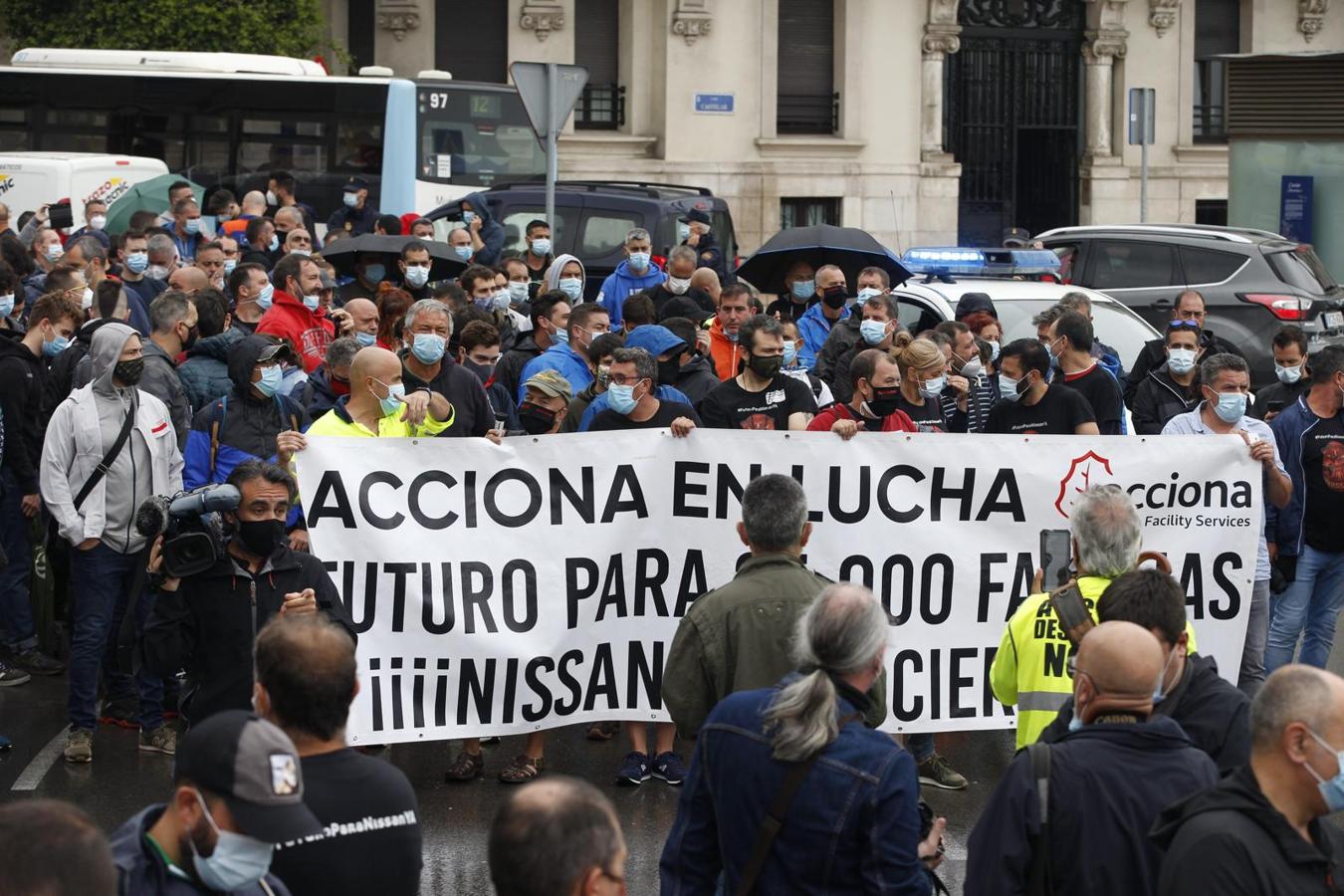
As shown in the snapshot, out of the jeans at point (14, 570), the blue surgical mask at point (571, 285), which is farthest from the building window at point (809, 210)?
the jeans at point (14, 570)

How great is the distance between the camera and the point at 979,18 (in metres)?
35.2

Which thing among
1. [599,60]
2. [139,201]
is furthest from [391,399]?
[599,60]

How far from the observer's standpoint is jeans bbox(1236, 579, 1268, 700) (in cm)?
886

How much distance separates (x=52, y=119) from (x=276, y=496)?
1995cm

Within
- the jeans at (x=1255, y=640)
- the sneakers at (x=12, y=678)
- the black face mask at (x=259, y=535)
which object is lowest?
the sneakers at (x=12, y=678)

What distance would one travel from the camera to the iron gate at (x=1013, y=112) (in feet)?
116

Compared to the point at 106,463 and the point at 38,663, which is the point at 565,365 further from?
the point at 38,663

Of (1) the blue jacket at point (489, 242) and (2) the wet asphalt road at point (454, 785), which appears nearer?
(2) the wet asphalt road at point (454, 785)

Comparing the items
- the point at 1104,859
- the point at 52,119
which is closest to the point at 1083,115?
the point at 52,119

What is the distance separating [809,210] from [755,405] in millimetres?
25021

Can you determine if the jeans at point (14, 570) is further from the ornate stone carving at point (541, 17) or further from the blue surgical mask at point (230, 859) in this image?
the ornate stone carving at point (541, 17)

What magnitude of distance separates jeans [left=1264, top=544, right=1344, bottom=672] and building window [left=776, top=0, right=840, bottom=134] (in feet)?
81.5

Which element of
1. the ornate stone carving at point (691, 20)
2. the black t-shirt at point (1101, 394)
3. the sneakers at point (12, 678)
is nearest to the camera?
the sneakers at point (12, 678)

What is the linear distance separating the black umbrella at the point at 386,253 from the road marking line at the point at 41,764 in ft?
16.4
